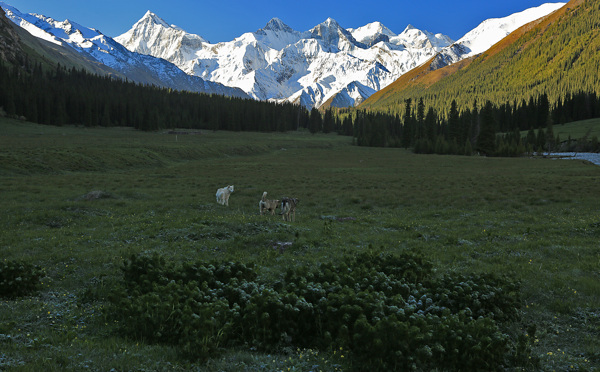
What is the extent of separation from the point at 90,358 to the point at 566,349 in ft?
30.1

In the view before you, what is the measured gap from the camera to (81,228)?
58.0 ft

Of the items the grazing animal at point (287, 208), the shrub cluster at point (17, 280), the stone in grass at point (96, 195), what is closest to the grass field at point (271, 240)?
the stone in grass at point (96, 195)

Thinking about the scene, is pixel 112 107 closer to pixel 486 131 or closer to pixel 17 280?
pixel 486 131

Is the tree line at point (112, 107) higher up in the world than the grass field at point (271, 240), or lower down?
higher up

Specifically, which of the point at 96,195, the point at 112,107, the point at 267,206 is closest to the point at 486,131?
the point at 267,206

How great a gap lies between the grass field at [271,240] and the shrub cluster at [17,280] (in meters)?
0.56

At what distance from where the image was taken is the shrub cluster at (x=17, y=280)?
923 centimetres

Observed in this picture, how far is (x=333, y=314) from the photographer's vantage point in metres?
7.20

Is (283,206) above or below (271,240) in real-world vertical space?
above

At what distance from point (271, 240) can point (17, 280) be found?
882 cm

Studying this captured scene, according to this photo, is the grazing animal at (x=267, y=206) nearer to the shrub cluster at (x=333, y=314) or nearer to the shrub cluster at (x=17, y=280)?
the shrub cluster at (x=333, y=314)

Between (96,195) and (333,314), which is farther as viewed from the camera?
(96,195)

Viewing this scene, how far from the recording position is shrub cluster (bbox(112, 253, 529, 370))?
6.17 m

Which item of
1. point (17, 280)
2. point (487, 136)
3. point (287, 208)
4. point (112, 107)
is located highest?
point (112, 107)
